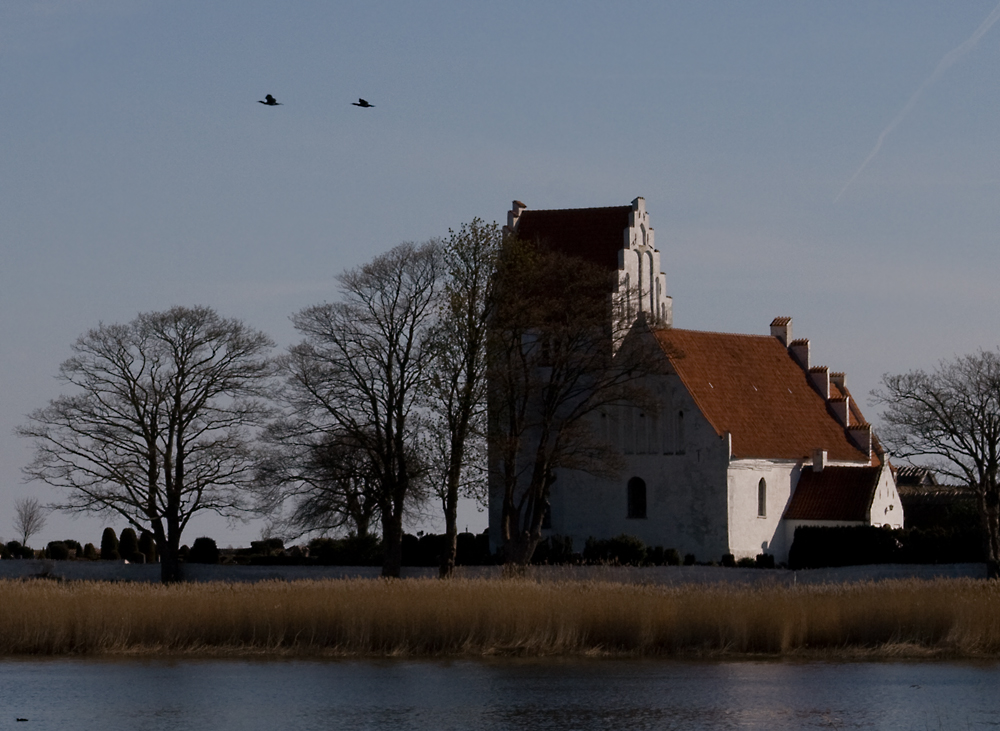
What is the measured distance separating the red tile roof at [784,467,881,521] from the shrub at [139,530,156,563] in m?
25.6

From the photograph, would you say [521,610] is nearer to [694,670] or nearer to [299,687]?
[694,670]

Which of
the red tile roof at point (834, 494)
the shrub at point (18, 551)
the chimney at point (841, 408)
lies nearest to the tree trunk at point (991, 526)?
the red tile roof at point (834, 494)

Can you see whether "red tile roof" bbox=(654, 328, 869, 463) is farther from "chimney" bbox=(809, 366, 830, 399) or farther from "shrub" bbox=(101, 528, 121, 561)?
"shrub" bbox=(101, 528, 121, 561)

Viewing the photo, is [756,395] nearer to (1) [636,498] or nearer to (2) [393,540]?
(1) [636,498]

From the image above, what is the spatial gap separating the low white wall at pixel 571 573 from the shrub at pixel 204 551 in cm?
189

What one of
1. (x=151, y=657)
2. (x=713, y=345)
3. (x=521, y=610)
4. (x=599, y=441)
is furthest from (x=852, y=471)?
(x=151, y=657)

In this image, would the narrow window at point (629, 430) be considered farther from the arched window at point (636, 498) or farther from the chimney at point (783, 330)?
the chimney at point (783, 330)

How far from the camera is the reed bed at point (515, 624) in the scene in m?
33.3

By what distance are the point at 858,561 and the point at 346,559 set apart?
1802 centimetres

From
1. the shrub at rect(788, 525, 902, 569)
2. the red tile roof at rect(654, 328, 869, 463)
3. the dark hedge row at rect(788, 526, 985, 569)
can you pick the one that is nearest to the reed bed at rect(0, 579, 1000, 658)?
the dark hedge row at rect(788, 526, 985, 569)

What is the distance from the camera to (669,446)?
59281 mm

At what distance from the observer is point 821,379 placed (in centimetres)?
6612

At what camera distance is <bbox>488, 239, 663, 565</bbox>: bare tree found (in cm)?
5456

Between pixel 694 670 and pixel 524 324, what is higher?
pixel 524 324
